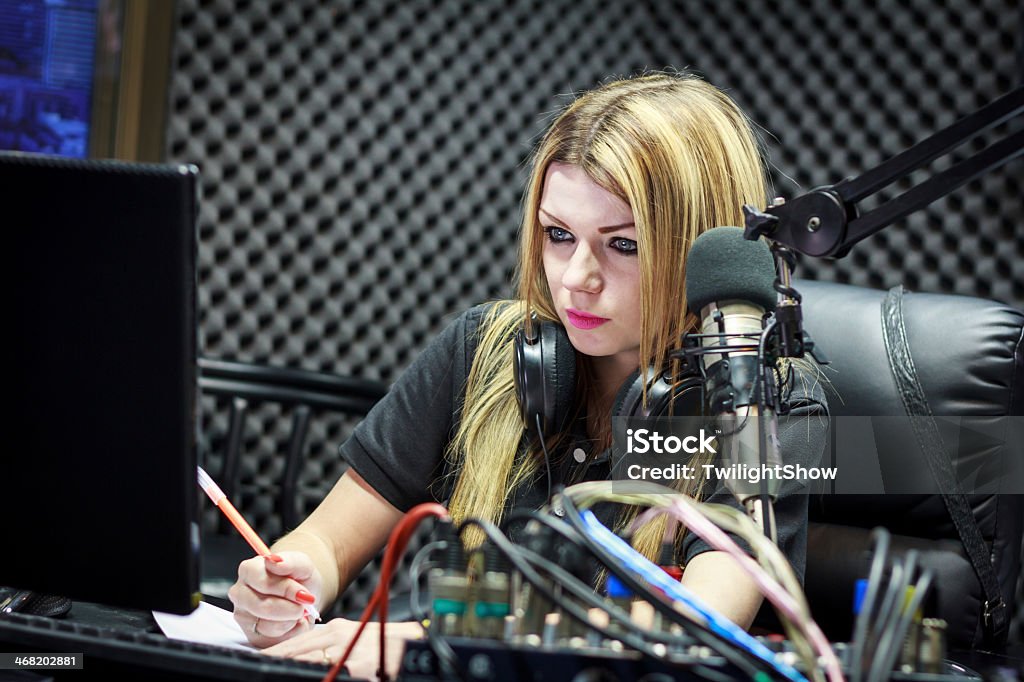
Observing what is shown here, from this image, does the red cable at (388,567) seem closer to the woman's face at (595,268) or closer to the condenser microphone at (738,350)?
the condenser microphone at (738,350)

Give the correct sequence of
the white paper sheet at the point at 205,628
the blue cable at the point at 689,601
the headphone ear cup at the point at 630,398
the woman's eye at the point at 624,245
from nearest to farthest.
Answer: the blue cable at the point at 689,601 → the white paper sheet at the point at 205,628 → the headphone ear cup at the point at 630,398 → the woman's eye at the point at 624,245

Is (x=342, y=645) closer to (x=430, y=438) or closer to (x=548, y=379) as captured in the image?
(x=548, y=379)

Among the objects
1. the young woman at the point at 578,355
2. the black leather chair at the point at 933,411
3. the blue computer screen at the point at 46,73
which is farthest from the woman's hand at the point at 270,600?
the blue computer screen at the point at 46,73

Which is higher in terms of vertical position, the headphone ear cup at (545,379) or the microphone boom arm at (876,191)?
the microphone boom arm at (876,191)

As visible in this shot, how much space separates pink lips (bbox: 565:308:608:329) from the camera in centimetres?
117

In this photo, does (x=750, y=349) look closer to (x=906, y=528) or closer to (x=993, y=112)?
(x=993, y=112)

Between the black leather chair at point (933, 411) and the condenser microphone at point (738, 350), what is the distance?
57 cm

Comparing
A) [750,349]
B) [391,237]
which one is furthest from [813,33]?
[750,349]

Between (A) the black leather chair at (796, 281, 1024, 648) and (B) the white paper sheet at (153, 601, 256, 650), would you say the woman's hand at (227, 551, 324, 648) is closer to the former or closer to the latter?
(B) the white paper sheet at (153, 601, 256, 650)

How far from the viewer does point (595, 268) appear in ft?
3.77

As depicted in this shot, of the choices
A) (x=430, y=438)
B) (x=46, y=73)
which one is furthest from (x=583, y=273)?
(x=46, y=73)

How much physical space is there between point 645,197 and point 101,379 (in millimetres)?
661

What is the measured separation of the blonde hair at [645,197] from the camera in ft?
3.72

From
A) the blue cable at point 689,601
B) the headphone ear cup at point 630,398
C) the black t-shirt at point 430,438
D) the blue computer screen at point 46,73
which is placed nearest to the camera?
the blue cable at point 689,601
